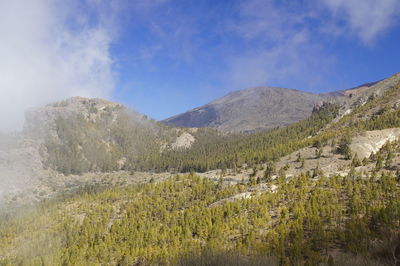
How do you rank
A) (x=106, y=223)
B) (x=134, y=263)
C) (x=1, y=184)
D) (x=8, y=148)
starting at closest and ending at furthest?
1. (x=134, y=263)
2. (x=106, y=223)
3. (x=1, y=184)
4. (x=8, y=148)

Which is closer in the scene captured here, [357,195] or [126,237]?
[357,195]

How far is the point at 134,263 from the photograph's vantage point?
3281 cm

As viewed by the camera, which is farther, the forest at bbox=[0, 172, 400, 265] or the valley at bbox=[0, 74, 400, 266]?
the valley at bbox=[0, 74, 400, 266]

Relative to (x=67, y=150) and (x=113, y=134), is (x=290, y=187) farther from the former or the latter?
(x=113, y=134)

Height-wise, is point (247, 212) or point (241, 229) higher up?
point (247, 212)

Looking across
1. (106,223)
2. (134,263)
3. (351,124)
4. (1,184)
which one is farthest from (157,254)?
(1,184)

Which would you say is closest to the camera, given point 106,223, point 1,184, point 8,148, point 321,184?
point 321,184

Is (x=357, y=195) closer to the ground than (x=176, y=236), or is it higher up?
higher up

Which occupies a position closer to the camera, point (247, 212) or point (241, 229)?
point (241, 229)

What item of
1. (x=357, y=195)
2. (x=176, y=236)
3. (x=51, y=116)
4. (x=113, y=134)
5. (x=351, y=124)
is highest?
(x=51, y=116)

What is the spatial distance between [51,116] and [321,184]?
632 ft

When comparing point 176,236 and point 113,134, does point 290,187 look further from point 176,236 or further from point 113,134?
point 113,134

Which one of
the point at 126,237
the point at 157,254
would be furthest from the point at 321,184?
the point at 126,237

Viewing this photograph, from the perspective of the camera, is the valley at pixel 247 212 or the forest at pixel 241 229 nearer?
the forest at pixel 241 229
